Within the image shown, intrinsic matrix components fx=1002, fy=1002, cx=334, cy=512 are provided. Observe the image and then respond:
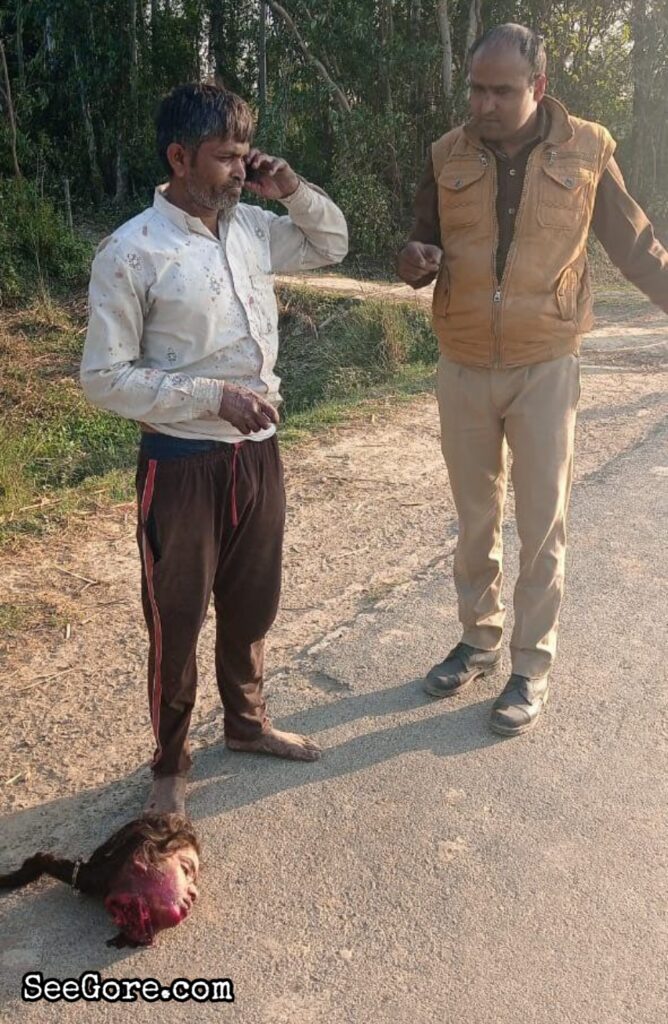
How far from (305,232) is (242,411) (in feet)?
2.37

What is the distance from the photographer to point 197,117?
2.46 metres

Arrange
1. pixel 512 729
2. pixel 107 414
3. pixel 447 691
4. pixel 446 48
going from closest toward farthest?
1. pixel 512 729
2. pixel 447 691
3. pixel 107 414
4. pixel 446 48

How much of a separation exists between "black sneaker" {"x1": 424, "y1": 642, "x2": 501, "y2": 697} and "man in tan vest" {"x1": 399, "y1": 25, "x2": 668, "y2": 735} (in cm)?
2

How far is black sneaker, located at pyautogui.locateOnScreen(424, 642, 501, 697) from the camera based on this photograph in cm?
351

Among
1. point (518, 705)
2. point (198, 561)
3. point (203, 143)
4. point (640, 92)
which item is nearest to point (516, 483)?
point (518, 705)

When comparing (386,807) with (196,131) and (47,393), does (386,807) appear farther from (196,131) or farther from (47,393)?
(47,393)

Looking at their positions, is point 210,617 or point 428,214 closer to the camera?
point 428,214

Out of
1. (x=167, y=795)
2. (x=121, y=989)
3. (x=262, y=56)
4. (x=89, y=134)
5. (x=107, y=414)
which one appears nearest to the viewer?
(x=121, y=989)

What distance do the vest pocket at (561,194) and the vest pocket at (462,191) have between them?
19 centimetres

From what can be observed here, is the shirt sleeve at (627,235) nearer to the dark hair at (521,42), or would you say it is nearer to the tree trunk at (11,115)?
the dark hair at (521,42)

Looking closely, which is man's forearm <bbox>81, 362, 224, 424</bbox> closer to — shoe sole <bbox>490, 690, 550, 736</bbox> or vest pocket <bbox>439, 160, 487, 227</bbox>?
vest pocket <bbox>439, 160, 487, 227</bbox>

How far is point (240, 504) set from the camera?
276 centimetres

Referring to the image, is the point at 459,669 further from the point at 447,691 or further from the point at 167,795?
the point at 167,795

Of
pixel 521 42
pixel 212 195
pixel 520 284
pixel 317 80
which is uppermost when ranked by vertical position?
pixel 317 80
